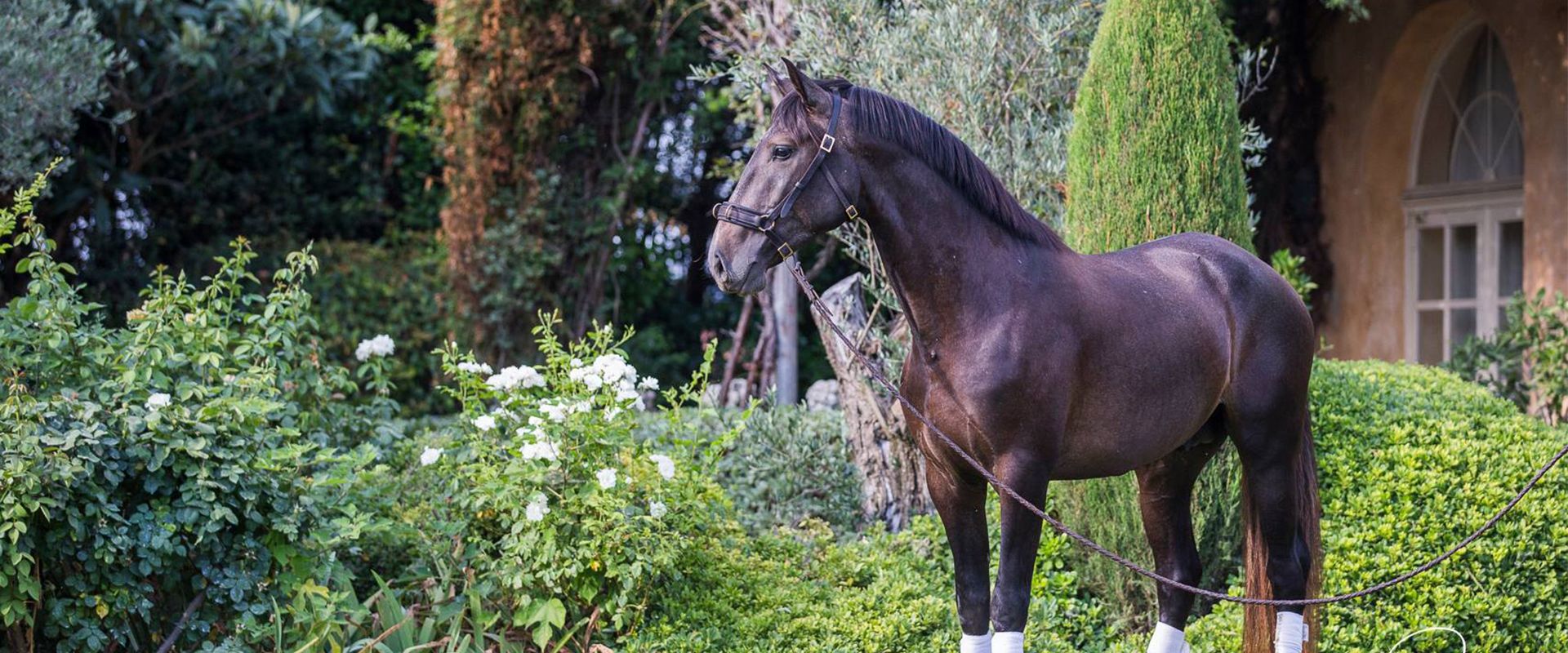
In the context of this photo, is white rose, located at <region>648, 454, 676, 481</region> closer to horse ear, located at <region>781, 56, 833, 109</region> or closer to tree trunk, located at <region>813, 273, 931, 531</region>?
tree trunk, located at <region>813, 273, 931, 531</region>

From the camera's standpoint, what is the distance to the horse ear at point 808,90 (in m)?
2.68

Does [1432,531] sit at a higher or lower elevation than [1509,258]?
lower

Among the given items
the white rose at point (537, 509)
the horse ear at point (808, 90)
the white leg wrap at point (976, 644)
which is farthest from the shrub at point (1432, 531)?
the horse ear at point (808, 90)

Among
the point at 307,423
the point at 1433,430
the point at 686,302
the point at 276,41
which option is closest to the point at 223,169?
the point at 276,41

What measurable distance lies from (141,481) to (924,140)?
2707 mm

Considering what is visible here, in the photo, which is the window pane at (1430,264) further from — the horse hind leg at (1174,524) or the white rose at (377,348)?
the white rose at (377,348)

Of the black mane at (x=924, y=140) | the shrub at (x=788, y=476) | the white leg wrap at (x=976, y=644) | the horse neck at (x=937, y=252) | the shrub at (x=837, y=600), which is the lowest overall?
the shrub at (x=837, y=600)

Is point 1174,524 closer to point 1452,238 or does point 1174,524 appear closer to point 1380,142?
point 1452,238

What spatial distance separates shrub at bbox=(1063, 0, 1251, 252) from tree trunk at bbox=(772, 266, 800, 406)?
10.8 ft

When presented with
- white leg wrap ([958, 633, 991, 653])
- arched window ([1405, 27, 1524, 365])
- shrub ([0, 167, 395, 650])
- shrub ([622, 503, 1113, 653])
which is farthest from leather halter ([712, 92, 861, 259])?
arched window ([1405, 27, 1524, 365])

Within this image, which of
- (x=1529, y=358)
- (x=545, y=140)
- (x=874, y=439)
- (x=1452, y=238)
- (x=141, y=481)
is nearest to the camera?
(x=141, y=481)

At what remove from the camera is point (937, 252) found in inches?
113

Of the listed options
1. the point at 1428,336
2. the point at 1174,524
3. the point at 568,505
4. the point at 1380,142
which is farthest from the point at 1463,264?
the point at 568,505

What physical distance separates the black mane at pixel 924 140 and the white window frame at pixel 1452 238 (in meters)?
6.18
